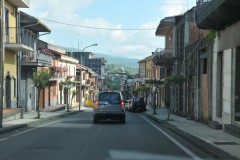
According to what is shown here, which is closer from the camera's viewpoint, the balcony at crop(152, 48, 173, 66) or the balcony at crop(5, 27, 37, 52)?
the balcony at crop(5, 27, 37, 52)

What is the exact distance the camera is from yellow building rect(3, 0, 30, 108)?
33094mm

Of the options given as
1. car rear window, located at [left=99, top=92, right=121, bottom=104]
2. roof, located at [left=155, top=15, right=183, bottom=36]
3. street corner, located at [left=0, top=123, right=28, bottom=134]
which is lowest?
street corner, located at [left=0, top=123, right=28, bottom=134]

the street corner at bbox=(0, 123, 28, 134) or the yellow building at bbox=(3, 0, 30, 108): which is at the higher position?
the yellow building at bbox=(3, 0, 30, 108)

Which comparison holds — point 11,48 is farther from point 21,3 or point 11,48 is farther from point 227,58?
point 227,58

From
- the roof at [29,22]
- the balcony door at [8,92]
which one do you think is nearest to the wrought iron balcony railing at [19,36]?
the roof at [29,22]

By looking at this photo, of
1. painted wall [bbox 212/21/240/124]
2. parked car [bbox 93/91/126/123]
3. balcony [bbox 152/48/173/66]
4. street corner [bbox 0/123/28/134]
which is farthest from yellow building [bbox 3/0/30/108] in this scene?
painted wall [bbox 212/21/240/124]

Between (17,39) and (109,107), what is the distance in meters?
12.6

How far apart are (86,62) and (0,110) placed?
134001mm

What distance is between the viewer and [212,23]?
19203mm

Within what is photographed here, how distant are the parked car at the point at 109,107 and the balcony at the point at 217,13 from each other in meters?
7.82

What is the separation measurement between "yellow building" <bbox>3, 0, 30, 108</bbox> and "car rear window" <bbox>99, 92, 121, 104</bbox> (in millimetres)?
8913

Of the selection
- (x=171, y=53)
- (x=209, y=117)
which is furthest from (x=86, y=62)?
(x=209, y=117)

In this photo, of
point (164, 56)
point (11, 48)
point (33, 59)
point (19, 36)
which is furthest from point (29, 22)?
point (164, 56)

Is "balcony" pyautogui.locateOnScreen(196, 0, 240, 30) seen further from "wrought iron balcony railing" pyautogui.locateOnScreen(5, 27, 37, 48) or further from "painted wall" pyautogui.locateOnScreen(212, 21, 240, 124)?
"wrought iron balcony railing" pyautogui.locateOnScreen(5, 27, 37, 48)
